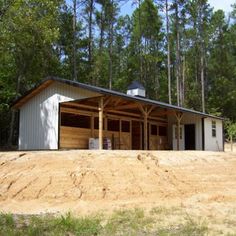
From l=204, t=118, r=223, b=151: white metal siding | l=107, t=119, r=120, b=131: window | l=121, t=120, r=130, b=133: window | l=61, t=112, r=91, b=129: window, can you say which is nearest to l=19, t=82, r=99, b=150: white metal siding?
l=61, t=112, r=91, b=129: window

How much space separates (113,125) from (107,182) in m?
10.2

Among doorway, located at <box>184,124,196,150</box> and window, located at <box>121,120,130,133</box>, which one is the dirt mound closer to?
window, located at <box>121,120,130,133</box>

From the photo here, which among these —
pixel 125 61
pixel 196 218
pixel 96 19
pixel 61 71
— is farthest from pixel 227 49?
pixel 196 218

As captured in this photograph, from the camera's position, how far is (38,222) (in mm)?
8109

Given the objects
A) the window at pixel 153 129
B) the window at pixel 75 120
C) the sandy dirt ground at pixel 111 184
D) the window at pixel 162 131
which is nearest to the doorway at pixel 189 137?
the window at pixel 162 131

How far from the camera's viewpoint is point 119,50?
150ft

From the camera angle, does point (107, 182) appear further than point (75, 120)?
No

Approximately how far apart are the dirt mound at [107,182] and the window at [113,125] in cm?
740

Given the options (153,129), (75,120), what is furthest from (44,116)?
(153,129)

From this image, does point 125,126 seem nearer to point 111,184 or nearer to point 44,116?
point 44,116

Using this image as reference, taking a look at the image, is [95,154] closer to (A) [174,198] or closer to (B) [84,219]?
(A) [174,198]

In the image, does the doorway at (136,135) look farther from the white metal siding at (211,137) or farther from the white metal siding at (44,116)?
the white metal siding at (44,116)

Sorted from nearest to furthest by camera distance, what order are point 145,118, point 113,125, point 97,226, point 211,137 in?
point 97,226 < point 145,118 < point 113,125 < point 211,137

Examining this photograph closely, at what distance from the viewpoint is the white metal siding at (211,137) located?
24.6m
